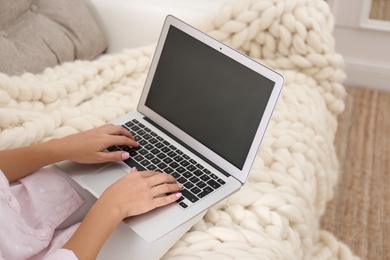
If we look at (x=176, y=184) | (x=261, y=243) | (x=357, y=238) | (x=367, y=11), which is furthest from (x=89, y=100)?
(x=367, y=11)

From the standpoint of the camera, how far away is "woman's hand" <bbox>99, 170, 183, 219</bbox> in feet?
2.60

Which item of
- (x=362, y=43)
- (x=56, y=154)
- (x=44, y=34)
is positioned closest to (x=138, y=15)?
(x=44, y=34)

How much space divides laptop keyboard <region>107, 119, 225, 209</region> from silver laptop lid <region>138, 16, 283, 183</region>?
3cm

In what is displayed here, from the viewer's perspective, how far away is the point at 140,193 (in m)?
0.81

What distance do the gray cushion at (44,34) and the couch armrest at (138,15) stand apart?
3cm

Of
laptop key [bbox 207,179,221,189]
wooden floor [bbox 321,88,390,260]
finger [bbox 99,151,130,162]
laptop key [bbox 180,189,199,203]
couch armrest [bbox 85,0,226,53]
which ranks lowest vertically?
wooden floor [bbox 321,88,390,260]

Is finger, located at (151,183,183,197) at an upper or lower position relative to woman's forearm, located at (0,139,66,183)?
upper

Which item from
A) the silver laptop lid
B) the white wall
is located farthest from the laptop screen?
the white wall

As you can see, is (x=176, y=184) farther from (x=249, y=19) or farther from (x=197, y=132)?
(x=249, y=19)

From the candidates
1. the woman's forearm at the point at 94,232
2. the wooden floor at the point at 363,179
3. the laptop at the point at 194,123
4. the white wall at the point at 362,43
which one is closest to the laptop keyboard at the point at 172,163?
the laptop at the point at 194,123

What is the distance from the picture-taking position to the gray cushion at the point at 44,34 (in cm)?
114

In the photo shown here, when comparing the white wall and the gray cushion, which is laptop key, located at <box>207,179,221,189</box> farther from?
the white wall

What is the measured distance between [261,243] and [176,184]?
154mm

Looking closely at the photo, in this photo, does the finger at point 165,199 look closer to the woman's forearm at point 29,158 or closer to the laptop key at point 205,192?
the laptop key at point 205,192
